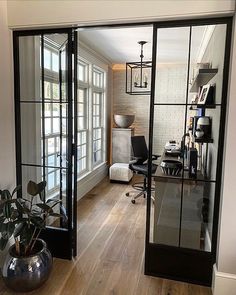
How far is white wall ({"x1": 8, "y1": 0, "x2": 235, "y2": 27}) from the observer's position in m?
1.94

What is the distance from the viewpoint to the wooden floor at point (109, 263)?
86.8 inches

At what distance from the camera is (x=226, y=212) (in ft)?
6.65

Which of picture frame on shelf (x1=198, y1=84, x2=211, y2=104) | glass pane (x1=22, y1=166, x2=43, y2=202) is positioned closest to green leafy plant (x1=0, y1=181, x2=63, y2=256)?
glass pane (x1=22, y1=166, x2=43, y2=202)

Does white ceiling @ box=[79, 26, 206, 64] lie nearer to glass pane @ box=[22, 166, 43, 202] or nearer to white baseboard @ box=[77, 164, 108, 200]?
glass pane @ box=[22, 166, 43, 202]

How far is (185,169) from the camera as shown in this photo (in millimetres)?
2336

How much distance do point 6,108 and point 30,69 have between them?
479 mm

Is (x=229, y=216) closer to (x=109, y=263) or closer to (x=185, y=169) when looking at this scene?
(x=185, y=169)

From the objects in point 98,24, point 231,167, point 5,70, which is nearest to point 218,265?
point 231,167

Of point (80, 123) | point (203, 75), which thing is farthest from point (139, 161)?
point (203, 75)

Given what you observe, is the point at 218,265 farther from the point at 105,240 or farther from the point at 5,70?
the point at 5,70

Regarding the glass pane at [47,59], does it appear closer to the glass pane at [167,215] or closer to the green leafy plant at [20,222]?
the green leafy plant at [20,222]

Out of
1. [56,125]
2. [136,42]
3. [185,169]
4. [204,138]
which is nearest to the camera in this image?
[185,169]

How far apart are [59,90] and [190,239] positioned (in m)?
1.84

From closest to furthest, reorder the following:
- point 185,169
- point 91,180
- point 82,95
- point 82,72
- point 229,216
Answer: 1. point 229,216
2. point 185,169
3. point 82,72
4. point 82,95
5. point 91,180
